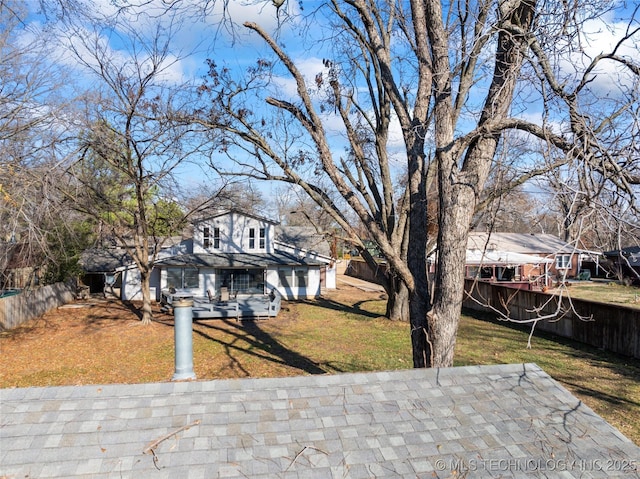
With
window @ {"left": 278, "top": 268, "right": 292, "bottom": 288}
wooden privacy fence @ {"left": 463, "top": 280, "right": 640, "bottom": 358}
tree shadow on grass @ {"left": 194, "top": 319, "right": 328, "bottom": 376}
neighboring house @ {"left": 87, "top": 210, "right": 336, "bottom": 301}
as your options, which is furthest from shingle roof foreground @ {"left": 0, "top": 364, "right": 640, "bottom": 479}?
window @ {"left": 278, "top": 268, "right": 292, "bottom": 288}

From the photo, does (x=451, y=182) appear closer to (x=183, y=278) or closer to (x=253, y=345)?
(x=253, y=345)

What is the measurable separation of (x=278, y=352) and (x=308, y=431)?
11.1 m

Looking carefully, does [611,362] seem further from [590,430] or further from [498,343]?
[590,430]

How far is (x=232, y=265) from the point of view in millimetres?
25016

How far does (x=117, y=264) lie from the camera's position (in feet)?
95.6

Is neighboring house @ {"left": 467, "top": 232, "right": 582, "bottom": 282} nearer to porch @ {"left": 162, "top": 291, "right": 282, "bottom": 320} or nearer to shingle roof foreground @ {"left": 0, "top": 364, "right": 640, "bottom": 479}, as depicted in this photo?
porch @ {"left": 162, "top": 291, "right": 282, "bottom": 320}

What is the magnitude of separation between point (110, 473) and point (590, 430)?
13.1 ft

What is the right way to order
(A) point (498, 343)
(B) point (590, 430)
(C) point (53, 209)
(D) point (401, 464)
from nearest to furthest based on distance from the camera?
(D) point (401, 464) < (B) point (590, 430) < (C) point (53, 209) < (A) point (498, 343)

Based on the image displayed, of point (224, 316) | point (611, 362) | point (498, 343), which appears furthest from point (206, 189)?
point (611, 362)

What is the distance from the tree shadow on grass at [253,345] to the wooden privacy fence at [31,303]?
24.9ft

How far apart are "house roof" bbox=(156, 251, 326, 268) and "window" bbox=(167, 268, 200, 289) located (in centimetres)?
70

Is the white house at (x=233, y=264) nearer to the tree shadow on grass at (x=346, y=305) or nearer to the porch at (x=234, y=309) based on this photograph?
the tree shadow on grass at (x=346, y=305)

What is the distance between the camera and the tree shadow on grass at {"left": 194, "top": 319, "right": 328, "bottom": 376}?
1297cm

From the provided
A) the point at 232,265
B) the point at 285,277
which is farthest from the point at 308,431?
the point at 285,277
